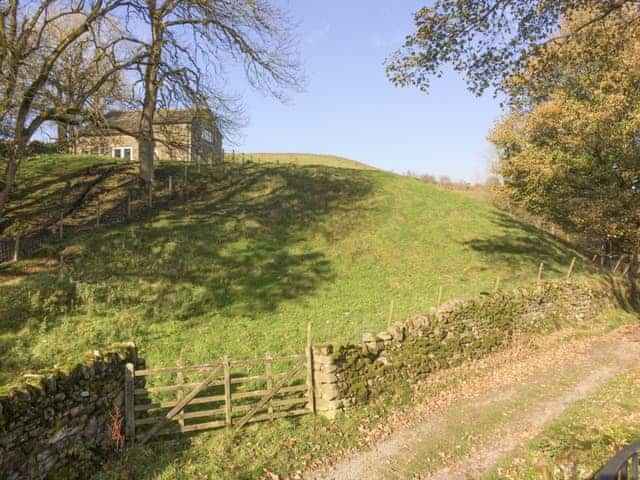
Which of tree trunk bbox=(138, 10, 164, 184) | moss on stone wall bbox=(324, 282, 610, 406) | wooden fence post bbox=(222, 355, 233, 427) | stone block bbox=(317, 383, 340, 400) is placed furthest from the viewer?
tree trunk bbox=(138, 10, 164, 184)

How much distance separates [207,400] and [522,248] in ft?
74.7

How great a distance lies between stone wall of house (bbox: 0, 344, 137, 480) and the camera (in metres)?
6.32

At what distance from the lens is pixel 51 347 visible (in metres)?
12.4

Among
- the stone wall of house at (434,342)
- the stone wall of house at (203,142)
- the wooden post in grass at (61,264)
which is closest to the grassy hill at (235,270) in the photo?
the wooden post in grass at (61,264)

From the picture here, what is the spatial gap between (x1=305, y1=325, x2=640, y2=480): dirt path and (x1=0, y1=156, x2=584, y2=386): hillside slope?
3977mm

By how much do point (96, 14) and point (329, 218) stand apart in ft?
52.2

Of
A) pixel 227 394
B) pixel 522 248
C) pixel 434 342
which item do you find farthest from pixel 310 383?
pixel 522 248

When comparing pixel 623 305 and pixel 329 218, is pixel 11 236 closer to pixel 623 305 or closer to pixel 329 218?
pixel 329 218

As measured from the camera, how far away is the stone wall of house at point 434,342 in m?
10.3

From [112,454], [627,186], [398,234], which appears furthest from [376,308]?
[627,186]

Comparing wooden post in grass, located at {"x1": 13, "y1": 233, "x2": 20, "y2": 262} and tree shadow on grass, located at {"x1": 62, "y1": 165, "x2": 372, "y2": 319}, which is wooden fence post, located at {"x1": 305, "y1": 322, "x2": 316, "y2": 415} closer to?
tree shadow on grass, located at {"x1": 62, "y1": 165, "x2": 372, "y2": 319}

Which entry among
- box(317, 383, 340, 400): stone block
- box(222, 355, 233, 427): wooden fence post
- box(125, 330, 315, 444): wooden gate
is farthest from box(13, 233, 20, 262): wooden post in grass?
box(317, 383, 340, 400): stone block

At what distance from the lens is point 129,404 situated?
857 cm

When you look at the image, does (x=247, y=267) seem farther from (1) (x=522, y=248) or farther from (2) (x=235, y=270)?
(1) (x=522, y=248)
